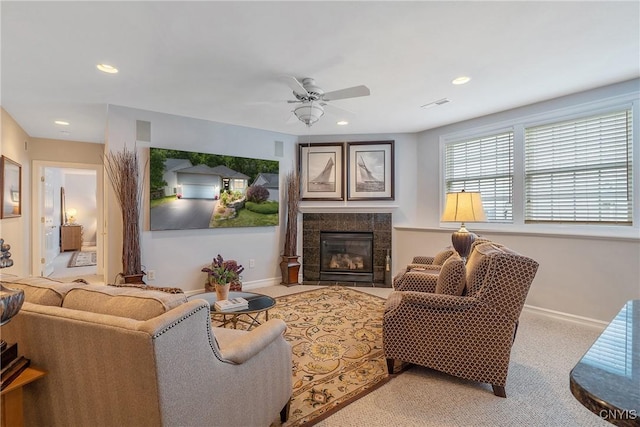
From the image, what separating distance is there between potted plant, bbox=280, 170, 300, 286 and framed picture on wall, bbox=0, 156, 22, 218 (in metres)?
3.59

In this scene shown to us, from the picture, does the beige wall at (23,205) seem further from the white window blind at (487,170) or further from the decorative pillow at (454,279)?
the white window blind at (487,170)

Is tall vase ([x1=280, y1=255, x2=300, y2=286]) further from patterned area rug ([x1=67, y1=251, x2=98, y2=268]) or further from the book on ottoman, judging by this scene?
patterned area rug ([x1=67, y1=251, x2=98, y2=268])

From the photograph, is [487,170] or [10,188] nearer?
[10,188]

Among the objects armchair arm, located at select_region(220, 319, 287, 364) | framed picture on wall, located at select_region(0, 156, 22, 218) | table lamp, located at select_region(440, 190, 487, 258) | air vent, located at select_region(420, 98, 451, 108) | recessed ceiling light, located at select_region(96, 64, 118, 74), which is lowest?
armchair arm, located at select_region(220, 319, 287, 364)

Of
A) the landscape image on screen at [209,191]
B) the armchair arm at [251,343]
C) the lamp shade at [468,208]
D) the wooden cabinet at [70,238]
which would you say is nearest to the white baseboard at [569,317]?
the lamp shade at [468,208]

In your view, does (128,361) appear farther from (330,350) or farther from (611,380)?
(330,350)

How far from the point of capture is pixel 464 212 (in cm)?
326

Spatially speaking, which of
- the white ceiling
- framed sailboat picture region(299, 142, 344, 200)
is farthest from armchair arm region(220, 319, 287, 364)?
framed sailboat picture region(299, 142, 344, 200)

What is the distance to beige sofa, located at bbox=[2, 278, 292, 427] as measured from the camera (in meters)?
0.99

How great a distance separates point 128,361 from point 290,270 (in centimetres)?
385

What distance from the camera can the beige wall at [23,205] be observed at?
379 centimetres

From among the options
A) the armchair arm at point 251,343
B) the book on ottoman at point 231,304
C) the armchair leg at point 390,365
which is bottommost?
the armchair leg at point 390,365

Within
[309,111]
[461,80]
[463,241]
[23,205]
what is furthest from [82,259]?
[461,80]

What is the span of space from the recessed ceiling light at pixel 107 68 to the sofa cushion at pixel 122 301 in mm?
2244
